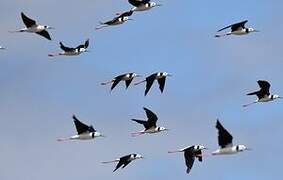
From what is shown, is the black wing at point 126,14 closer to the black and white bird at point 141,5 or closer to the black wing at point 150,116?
the black and white bird at point 141,5

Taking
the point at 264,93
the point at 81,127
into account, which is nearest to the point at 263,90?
the point at 264,93

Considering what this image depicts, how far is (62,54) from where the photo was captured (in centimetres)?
7969

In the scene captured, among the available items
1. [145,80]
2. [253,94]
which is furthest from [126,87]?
[253,94]

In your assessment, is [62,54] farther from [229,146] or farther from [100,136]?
[229,146]

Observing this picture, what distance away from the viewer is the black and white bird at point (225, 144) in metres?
70.2

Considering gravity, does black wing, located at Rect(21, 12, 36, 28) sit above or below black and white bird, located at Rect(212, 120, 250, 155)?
above

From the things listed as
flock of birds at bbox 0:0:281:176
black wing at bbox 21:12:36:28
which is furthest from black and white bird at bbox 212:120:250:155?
black wing at bbox 21:12:36:28

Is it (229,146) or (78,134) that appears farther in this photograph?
(78,134)

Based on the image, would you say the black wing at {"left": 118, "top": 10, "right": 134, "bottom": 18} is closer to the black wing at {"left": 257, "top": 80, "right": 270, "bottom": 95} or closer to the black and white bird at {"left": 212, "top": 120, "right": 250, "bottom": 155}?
the black wing at {"left": 257, "top": 80, "right": 270, "bottom": 95}

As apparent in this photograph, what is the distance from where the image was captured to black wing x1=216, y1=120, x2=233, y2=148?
7019 cm

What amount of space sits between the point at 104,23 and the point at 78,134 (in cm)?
684

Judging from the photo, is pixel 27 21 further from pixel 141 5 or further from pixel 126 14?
pixel 141 5

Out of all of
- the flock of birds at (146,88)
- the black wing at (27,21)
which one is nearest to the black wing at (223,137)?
the flock of birds at (146,88)

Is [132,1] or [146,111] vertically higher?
[132,1]
